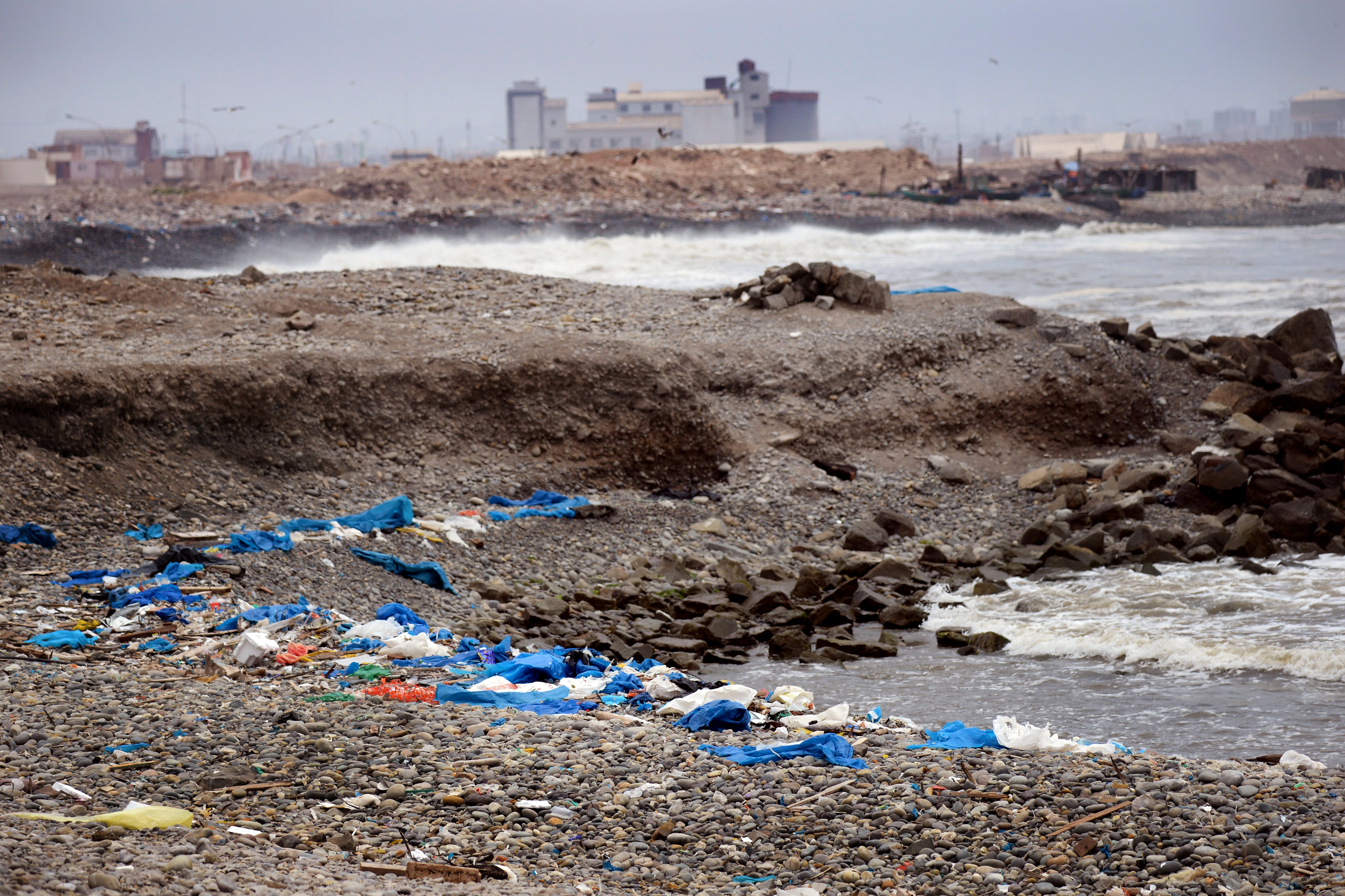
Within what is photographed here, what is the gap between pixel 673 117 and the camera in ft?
336

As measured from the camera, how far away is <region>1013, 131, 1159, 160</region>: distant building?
114125 mm

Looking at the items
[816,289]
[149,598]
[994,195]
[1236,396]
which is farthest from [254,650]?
[994,195]

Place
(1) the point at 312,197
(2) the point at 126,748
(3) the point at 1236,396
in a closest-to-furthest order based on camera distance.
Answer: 1. (2) the point at 126,748
2. (3) the point at 1236,396
3. (1) the point at 312,197

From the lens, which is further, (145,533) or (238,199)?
(238,199)

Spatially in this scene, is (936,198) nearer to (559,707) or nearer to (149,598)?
(149,598)

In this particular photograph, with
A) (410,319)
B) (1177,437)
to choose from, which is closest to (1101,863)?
(1177,437)

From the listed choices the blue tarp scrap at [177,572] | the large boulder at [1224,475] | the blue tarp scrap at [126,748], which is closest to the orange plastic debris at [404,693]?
the blue tarp scrap at [126,748]

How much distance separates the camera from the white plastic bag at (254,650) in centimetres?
581

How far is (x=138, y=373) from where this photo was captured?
9.17 meters

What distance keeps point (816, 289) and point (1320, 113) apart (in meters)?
158

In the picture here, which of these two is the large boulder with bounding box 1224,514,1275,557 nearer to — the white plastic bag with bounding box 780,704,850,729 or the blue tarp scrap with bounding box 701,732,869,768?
the white plastic bag with bounding box 780,704,850,729

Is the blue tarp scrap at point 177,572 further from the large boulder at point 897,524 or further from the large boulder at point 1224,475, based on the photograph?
the large boulder at point 1224,475

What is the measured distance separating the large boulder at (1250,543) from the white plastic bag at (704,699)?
548cm

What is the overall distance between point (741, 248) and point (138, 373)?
31.4 meters
